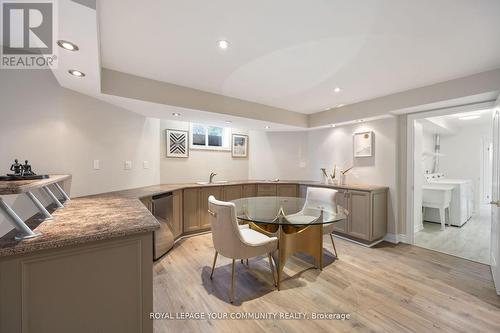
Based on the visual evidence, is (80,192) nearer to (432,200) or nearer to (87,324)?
(87,324)

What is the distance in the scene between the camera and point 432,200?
4.09 m

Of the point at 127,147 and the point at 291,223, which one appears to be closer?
the point at 291,223

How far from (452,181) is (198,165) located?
5.56 m

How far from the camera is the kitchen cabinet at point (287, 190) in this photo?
170 inches

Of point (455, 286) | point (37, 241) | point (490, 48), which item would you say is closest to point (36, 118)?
point (37, 241)

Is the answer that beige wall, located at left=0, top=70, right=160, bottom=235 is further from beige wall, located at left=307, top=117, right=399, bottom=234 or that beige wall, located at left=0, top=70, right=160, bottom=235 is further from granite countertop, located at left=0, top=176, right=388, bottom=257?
beige wall, located at left=307, top=117, right=399, bottom=234

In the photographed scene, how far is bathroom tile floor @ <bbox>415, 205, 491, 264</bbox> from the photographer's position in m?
3.00

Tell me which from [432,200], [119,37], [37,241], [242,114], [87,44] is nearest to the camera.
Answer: [37,241]

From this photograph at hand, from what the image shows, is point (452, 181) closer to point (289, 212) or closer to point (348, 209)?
point (348, 209)

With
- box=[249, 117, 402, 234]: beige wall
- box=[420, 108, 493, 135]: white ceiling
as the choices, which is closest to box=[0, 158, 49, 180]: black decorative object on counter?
box=[249, 117, 402, 234]: beige wall

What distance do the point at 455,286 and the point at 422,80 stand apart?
8.01ft

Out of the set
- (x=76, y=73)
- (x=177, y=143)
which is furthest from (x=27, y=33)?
(x=177, y=143)

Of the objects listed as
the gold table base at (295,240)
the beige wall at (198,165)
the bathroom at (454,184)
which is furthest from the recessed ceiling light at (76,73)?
the bathroom at (454,184)

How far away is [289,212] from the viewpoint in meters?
2.62
